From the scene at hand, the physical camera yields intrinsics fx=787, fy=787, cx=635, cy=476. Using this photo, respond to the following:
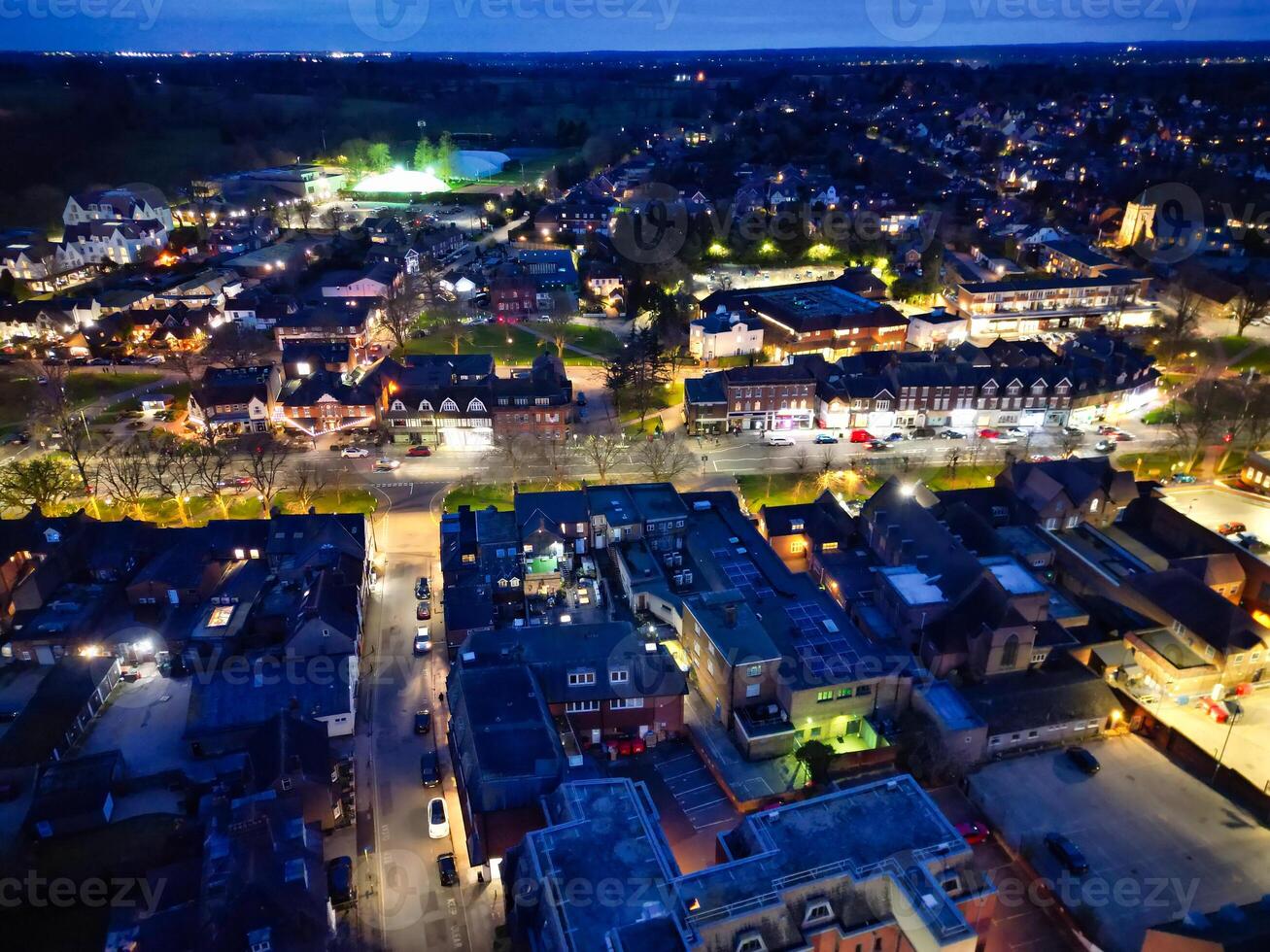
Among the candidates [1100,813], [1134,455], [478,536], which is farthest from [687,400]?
[1100,813]

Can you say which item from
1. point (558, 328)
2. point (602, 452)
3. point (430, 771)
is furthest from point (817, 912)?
point (558, 328)

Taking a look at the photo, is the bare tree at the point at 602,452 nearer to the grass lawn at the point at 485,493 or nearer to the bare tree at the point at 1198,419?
the grass lawn at the point at 485,493

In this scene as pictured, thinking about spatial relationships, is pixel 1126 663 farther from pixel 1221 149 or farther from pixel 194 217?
pixel 1221 149

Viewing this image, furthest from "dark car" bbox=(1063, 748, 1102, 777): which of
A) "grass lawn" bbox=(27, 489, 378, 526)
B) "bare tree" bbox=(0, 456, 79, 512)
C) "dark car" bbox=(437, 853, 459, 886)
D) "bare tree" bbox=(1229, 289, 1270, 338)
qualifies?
"bare tree" bbox=(1229, 289, 1270, 338)

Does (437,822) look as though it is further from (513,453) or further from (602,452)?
(602,452)

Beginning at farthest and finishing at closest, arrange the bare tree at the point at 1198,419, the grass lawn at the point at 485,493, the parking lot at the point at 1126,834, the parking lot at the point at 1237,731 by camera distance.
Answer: the bare tree at the point at 1198,419 → the grass lawn at the point at 485,493 → the parking lot at the point at 1237,731 → the parking lot at the point at 1126,834

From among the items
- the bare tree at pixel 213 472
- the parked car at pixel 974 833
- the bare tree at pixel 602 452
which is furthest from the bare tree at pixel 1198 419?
the bare tree at pixel 213 472

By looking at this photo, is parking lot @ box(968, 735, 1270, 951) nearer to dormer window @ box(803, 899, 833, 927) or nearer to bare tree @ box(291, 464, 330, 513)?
dormer window @ box(803, 899, 833, 927)
